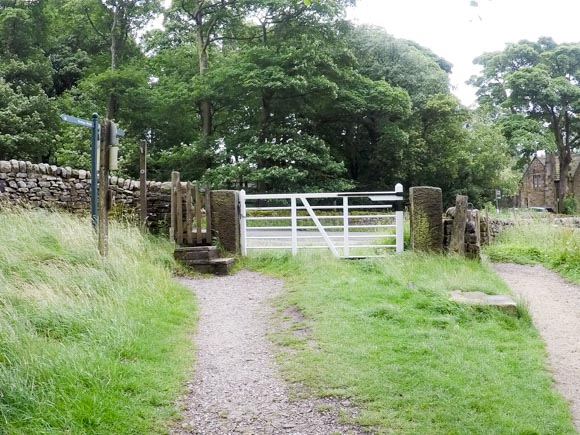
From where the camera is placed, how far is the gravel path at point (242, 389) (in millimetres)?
3441

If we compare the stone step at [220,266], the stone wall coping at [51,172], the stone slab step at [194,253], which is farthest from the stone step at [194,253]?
the stone wall coping at [51,172]

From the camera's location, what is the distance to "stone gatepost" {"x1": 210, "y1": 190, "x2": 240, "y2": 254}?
10.3 m

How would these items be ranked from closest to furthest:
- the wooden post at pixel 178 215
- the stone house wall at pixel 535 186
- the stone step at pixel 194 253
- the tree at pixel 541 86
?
1. the stone step at pixel 194 253
2. the wooden post at pixel 178 215
3. the tree at pixel 541 86
4. the stone house wall at pixel 535 186

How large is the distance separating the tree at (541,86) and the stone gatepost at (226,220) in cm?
3113

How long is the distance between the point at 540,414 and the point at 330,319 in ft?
8.29

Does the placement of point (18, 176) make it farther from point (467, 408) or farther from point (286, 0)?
point (286, 0)

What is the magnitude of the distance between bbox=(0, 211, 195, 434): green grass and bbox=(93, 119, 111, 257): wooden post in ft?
0.70

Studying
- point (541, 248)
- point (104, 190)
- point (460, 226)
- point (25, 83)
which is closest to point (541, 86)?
point (541, 248)

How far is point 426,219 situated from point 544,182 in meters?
47.7

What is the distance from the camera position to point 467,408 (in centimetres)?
359

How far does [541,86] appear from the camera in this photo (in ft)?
115

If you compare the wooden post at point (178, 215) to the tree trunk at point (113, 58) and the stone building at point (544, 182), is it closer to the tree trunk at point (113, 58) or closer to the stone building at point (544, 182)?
the tree trunk at point (113, 58)

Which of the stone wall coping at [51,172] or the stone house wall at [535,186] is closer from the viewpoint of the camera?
the stone wall coping at [51,172]

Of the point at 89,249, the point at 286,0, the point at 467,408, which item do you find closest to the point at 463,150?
the point at 286,0
